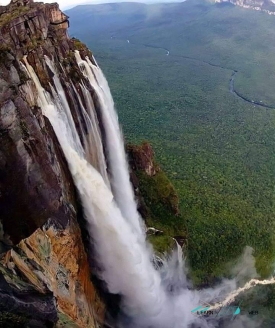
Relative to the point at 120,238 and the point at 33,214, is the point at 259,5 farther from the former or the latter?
the point at 33,214

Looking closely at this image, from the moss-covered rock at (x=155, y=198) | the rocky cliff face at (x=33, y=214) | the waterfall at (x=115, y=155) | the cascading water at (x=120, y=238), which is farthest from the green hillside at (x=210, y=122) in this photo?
the rocky cliff face at (x=33, y=214)

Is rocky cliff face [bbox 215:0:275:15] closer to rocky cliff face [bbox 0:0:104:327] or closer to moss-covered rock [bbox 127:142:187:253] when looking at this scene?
moss-covered rock [bbox 127:142:187:253]

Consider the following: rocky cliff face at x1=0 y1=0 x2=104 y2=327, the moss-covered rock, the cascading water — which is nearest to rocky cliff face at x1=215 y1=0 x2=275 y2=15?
the moss-covered rock

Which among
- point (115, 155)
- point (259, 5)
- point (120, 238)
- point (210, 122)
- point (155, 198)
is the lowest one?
point (259, 5)

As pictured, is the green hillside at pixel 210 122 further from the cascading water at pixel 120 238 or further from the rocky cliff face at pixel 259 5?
the rocky cliff face at pixel 259 5

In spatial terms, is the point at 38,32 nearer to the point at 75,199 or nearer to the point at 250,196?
the point at 75,199

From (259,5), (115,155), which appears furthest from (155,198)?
(259,5)

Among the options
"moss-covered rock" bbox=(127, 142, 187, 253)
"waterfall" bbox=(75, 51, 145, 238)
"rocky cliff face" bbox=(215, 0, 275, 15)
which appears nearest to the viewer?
"waterfall" bbox=(75, 51, 145, 238)
